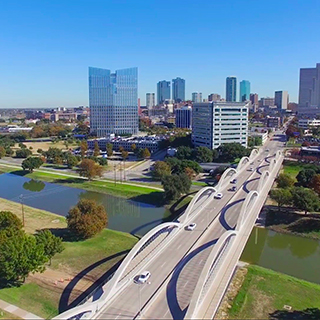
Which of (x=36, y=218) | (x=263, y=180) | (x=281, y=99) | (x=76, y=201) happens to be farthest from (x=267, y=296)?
(x=281, y=99)

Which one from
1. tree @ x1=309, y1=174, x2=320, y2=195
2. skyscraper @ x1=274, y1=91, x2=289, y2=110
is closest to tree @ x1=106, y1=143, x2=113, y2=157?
tree @ x1=309, y1=174, x2=320, y2=195

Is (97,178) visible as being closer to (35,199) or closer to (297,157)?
(35,199)

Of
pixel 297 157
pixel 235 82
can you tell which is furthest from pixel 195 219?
pixel 235 82

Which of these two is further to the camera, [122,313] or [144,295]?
[144,295]

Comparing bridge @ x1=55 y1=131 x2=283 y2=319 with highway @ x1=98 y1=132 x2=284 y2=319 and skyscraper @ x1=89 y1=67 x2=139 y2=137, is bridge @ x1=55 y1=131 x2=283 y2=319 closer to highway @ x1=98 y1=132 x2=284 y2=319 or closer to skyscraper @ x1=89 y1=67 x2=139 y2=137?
highway @ x1=98 y1=132 x2=284 y2=319

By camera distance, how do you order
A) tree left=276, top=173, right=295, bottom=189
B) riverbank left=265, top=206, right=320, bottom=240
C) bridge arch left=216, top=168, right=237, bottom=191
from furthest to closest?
tree left=276, top=173, right=295, bottom=189, bridge arch left=216, top=168, right=237, bottom=191, riverbank left=265, top=206, right=320, bottom=240

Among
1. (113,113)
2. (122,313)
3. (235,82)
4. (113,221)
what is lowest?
(113,221)

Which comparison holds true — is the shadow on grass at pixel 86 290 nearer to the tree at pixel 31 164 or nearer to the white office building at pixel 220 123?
the tree at pixel 31 164
